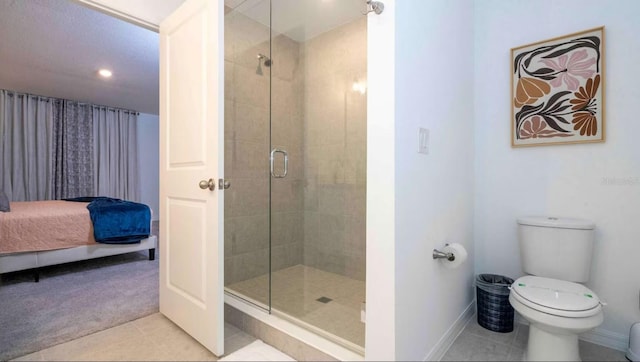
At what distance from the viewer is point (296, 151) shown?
9.36 feet

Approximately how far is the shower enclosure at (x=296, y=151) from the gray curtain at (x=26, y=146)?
16.9ft

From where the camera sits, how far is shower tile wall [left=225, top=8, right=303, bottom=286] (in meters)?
2.45

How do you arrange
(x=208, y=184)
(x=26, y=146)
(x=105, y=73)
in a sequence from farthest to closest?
(x=26, y=146), (x=105, y=73), (x=208, y=184)

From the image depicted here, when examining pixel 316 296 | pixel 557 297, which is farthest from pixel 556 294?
pixel 316 296

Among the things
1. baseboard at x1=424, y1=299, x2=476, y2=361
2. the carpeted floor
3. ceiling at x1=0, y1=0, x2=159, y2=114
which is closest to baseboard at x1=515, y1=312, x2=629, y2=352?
baseboard at x1=424, y1=299, x2=476, y2=361

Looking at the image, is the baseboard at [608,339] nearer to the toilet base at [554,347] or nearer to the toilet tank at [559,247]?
the toilet tank at [559,247]

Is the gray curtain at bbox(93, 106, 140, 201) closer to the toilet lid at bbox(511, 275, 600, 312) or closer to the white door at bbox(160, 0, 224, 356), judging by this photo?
the white door at bbox(160, 0, 224, 356)

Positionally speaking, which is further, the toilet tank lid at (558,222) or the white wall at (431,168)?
the toilet tank lid at (558,222)

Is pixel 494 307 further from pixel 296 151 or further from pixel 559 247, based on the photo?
pixel 296 151

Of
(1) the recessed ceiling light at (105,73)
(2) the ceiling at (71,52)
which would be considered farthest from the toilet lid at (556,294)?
(1) the recessed ceiling light at (105,73)

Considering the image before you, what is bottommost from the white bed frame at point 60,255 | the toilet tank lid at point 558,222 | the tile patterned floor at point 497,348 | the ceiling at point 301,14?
the tile patterned floor at point 497,348

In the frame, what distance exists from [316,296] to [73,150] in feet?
19.7

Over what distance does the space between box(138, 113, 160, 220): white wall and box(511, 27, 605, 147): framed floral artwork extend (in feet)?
23.1

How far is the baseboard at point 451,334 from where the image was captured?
1574 mm
